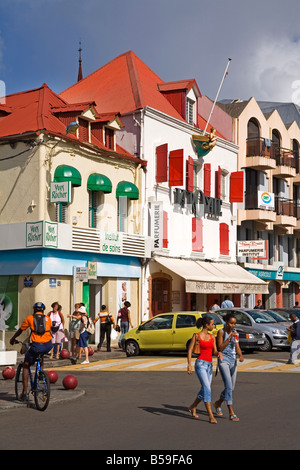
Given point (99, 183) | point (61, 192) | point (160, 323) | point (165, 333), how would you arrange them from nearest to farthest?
1. point (165, 333)
2. point (160, 323)
3. point (61, 192)
4. point (99, 183)

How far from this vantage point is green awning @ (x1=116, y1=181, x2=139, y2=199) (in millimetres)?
30812

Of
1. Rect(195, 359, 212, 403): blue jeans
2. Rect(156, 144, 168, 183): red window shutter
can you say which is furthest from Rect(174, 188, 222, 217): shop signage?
Rect(195, 359, 212, 403): blue jeans

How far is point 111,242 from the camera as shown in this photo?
30016 millimetres

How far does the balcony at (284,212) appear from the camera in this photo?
148ft

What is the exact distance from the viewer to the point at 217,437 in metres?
9.77

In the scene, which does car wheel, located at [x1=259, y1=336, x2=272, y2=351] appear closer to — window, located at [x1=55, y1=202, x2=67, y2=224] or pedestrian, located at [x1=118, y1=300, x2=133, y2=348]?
pedestrian, located at [x1=118, y1=300, x2=133, y2=348]

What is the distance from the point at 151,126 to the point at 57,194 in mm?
8392

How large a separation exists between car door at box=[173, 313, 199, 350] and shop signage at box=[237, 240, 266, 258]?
16.4m

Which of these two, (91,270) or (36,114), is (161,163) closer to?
(36,114)

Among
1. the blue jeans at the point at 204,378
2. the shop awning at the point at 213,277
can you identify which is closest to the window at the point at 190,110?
the shop awning at the point at 213,277

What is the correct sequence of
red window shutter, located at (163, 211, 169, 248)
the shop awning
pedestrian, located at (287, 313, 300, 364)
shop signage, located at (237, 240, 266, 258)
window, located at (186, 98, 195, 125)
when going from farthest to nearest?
1. shop signage, located at (237, 240, 266, 258)
2. window, located at (186, 98, 195, 125)
3. red window shutter, located at (163, 211, 169, 248)
4. the shop awning
5. pedestrian, located at (287, 313, 300, 364)

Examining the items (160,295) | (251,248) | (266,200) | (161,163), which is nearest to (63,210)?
(161,163)

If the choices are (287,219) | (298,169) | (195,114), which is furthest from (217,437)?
(298,169)

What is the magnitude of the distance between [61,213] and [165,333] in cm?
657
